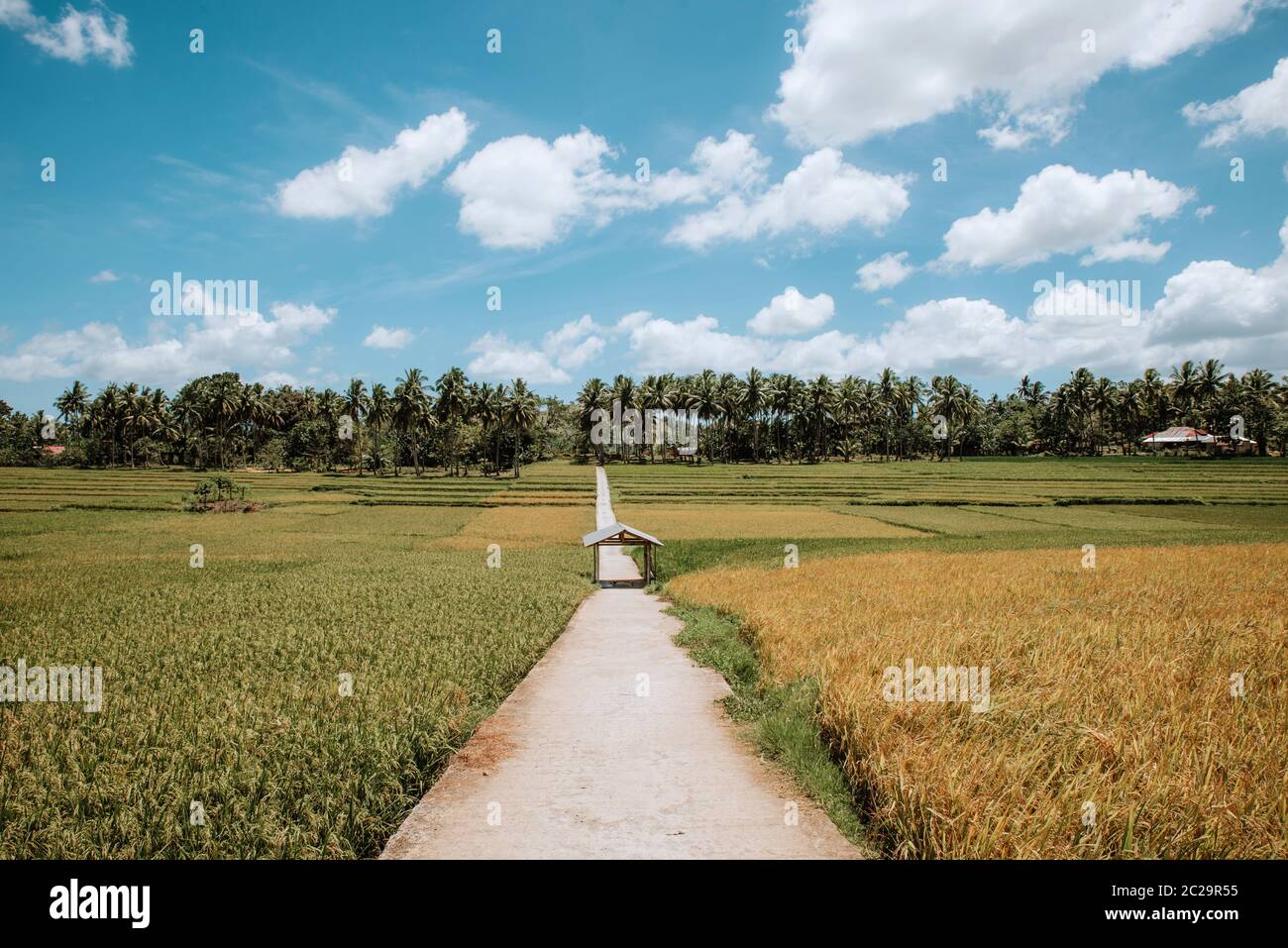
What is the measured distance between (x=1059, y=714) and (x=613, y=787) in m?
5.29

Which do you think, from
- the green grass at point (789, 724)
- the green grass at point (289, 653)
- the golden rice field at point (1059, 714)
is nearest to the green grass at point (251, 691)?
the green grass at point (289, 653)

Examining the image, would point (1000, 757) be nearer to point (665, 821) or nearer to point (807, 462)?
point (665, 821)

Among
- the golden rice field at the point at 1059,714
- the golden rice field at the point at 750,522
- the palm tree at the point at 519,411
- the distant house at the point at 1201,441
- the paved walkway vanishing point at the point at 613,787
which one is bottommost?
the golden rice field at the point at 750,522

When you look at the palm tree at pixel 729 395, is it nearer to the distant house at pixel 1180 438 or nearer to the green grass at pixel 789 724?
the distant house at pixel 1180 438

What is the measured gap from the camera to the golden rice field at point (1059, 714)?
5238mm

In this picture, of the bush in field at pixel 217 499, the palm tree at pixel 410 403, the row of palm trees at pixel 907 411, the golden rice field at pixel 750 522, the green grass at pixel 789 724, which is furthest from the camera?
the row of palm trees at pixel 907 411

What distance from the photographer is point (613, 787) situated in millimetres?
6949

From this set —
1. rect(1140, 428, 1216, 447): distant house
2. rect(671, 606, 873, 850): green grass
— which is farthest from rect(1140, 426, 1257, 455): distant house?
rect(671, 606, 873, 850): green grass

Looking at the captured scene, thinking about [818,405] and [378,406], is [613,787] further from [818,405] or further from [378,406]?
[818,405]

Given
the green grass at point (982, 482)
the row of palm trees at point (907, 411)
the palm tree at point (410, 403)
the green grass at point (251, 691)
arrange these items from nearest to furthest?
the green grass at point (251, 691) < the green grass at point (982, 482) < the palm tree at point (410, 403) < the row of palm trees at point (907, 411)

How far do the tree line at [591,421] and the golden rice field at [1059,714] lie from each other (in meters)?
73.3

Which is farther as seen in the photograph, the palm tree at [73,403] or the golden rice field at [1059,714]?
the palm tree at [73,403]

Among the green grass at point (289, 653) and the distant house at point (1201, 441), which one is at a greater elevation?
the distant house at point (1201, 441)
